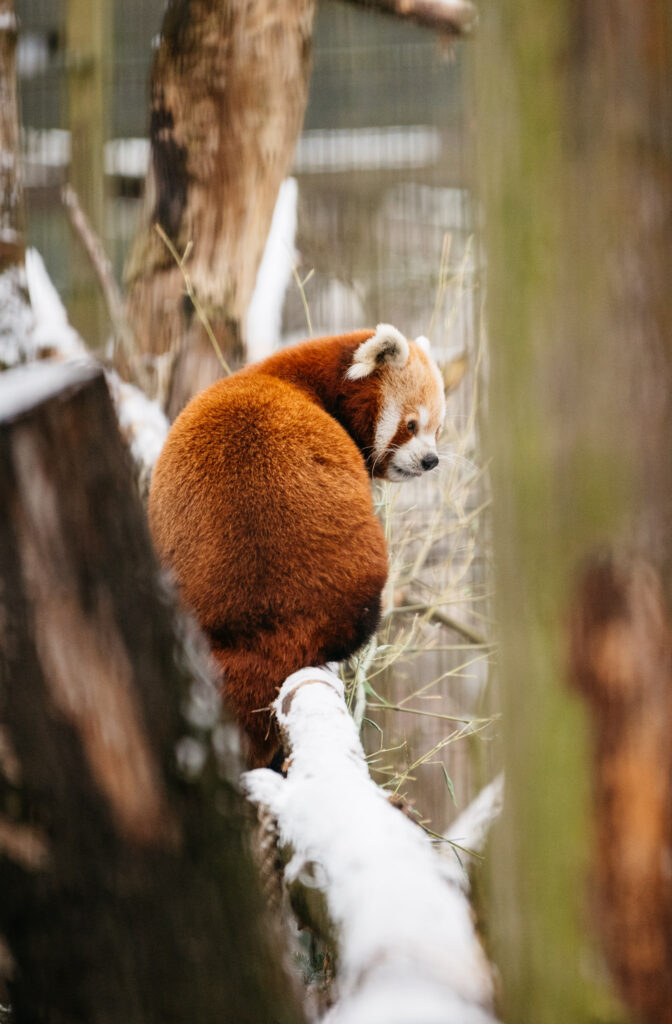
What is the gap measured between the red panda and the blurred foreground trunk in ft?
3.25

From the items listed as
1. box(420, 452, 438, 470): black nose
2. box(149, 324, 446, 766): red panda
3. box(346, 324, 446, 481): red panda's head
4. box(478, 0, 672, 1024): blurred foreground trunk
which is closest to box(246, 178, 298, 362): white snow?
box(346, 324, 446, 481): red panda's head

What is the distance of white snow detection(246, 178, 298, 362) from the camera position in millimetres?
3072

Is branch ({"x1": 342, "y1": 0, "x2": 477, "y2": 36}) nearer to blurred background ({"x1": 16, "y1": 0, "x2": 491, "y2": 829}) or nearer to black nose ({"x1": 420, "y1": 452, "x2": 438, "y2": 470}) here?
blurred background ({"x1": 16, "y1": 0, "x2": 491, "y2": 829})

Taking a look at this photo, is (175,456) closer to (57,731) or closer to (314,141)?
(57,731)

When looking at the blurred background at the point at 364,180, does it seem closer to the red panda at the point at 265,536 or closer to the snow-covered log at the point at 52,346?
the snow-covered log at the point at 52,346

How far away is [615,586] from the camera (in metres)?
0.57

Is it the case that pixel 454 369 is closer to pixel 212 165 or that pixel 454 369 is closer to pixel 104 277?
pixel 212 165

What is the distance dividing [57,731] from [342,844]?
34 cm

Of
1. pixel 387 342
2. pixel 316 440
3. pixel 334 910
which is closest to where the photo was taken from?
pixel 334 910

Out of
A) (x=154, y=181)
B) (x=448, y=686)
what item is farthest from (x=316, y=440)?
(x=448, y=686)

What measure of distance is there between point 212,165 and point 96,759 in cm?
252

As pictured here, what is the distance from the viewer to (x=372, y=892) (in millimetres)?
757

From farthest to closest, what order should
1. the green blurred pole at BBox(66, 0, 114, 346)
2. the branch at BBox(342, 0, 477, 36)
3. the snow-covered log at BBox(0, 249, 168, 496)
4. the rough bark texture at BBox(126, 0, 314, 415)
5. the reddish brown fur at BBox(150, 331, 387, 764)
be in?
the green blurred pole at BBox(66, 0, 114, 346), the branch at BBox(342, 0, 477, 36), the rough bark texture at BBox(126, 0, 314, 415), the snow-covered log at BBox(0, 249, 168, 496), the reddish brown fur at BBox(150, 331, 387, 764)

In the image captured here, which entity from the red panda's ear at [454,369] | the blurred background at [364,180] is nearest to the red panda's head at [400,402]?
the red panda's ear at [454,369]
